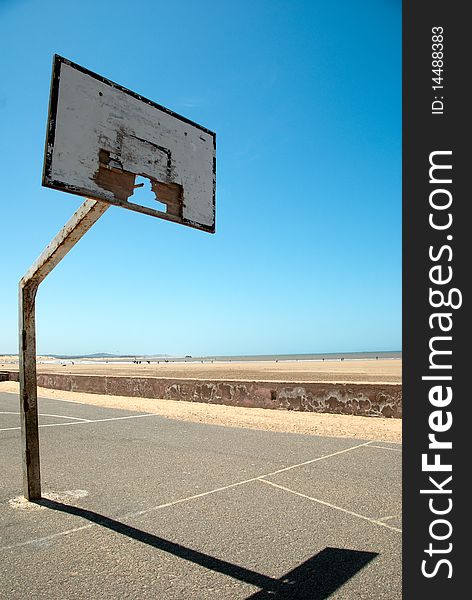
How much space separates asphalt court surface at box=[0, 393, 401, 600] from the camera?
288 cm

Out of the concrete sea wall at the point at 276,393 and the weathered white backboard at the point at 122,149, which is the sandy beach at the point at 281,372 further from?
the weathered white backboard at the point at 122,149

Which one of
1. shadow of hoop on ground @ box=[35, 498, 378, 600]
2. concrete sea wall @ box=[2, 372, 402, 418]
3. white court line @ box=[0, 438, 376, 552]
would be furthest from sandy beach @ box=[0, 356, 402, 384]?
shadow of hoop on ground @ box=[35, 498, 378, 600]

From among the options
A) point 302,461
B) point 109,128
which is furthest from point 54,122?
point 302,461

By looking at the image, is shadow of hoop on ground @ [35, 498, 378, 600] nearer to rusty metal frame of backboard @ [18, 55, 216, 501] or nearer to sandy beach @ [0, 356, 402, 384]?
rusty metal frame of backboard @ [18, 55, 216, 501]

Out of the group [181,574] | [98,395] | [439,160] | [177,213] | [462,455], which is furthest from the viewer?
[98,395]

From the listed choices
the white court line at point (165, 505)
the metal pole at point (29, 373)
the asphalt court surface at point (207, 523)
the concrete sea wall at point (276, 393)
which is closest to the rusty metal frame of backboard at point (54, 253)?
the metal pole at point (29, 373)

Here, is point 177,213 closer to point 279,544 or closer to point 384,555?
point 279,544

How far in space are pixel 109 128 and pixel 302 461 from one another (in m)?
4.72

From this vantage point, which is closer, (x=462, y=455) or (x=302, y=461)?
(x=462, y=455)

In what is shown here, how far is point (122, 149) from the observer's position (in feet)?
13.7

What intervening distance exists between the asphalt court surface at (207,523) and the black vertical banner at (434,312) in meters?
0.74

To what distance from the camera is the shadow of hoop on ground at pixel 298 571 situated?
276cm

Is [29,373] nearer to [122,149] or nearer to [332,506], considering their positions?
[122,149]

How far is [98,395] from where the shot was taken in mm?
16375
